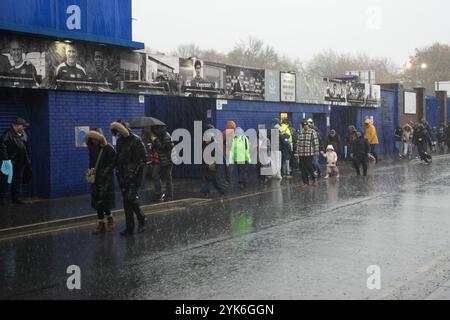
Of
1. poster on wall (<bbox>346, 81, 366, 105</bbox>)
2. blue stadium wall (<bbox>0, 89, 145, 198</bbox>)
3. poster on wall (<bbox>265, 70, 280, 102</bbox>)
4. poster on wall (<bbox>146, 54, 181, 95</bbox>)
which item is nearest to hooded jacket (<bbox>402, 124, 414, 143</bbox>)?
poster on wall (<bbox>346, 81, 366, 105</bbox>)

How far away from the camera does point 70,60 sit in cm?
1412

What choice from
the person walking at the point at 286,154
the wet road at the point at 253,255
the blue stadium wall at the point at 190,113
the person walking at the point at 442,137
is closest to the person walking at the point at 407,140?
the person walking at the point at 442,137

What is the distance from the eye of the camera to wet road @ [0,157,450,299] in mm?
6340

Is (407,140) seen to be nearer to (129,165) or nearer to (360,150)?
(360,150)

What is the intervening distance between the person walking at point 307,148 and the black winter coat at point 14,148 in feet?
23.5

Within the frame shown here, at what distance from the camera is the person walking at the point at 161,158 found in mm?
13359

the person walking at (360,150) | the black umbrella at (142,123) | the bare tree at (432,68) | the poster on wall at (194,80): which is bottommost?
the person walking at (360,150)

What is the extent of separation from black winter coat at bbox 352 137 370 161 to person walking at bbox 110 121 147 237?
10736mm

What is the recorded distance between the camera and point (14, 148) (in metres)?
12.9

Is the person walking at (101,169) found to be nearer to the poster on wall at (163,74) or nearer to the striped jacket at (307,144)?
the poster on wall at (163,74)

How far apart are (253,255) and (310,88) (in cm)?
1732

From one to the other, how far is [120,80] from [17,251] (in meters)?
7.81
